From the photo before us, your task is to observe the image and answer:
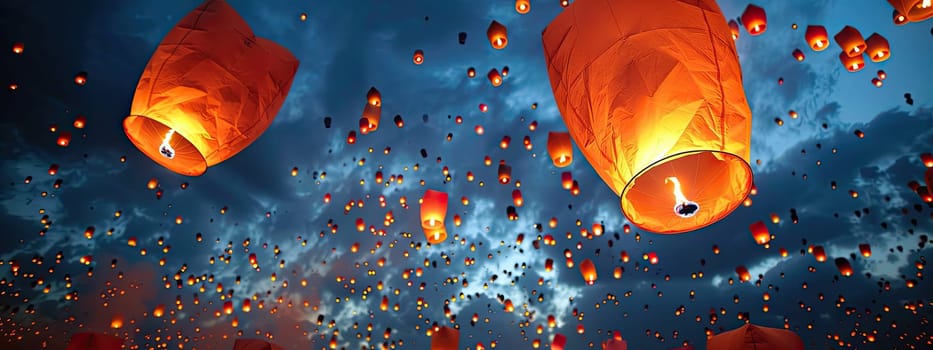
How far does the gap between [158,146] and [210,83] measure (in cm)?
94

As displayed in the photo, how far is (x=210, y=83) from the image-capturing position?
7.84 feet

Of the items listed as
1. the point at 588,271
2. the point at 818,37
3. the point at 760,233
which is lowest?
the point at 588,271

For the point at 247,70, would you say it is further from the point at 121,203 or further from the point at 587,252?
the point at 587,252

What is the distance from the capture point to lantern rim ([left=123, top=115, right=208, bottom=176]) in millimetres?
2836

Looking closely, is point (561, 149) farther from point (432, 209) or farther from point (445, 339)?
point (445, 339)

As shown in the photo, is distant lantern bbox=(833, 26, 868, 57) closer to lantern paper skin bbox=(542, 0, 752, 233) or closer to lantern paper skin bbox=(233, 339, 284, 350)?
lantern paper skin bbox=(542, 0, 752, 233)

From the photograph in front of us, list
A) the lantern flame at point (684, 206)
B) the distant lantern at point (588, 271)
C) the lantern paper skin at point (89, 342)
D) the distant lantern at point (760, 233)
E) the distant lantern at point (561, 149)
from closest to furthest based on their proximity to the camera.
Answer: the lantern flame at point (684, 206) < the distant lantern at point (561, 149) < the lantern paper skin at point (89, 342) < the distant lantern at point (760, 233) < the distant lantern at point (588, 271)

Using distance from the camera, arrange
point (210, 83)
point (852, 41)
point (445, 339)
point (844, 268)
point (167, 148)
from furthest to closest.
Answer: point (844, 268), point (445, 339), point (852, 41), point (167, 148), point (210, 83)

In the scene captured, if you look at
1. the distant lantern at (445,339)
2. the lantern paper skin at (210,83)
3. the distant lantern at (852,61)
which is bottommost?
the distant lantern at (445,339)

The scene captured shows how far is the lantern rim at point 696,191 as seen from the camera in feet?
6.78

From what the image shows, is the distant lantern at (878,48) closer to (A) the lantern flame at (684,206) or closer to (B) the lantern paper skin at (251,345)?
(A) the lantern flame at (684,206)

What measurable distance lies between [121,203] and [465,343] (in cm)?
1934

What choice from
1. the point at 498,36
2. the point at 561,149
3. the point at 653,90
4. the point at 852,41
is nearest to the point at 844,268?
the point at 852,41

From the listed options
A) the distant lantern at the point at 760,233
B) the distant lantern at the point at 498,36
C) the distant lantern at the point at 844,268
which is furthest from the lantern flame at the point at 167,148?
the distant lantern at the point at 844,268
